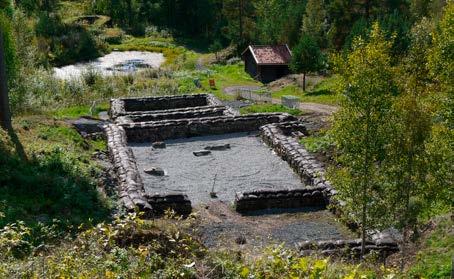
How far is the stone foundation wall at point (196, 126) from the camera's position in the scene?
27.6 metres

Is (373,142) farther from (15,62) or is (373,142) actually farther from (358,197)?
(15,62)

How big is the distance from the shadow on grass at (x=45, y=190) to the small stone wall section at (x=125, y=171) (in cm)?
100

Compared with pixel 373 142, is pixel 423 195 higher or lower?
lower

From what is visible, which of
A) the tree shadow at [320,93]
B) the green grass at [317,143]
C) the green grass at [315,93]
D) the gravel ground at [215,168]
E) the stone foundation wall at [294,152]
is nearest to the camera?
the stone foundation wall at [294,152]

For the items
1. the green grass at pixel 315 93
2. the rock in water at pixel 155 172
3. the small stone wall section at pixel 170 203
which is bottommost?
the green grass at pixel 315 93

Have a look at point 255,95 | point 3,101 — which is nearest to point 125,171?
point 3,101

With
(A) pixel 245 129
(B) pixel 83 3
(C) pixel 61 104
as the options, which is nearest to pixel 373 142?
(A) pixel 245 129

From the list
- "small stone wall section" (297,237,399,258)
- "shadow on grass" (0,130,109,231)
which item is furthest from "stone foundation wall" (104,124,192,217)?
"small stone wall section" (297,237,399,258)

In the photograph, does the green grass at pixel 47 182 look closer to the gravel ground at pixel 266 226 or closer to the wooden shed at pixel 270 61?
the gravel ground at pixel 266 226

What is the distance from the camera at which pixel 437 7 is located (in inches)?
1834

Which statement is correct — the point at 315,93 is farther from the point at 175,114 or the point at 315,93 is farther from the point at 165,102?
the point at 175,114

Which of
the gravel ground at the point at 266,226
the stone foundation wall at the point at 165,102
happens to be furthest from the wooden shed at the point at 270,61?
the gravel ground at the point at 266,226

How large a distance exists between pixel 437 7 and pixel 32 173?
38356 mm

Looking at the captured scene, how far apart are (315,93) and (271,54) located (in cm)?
890
